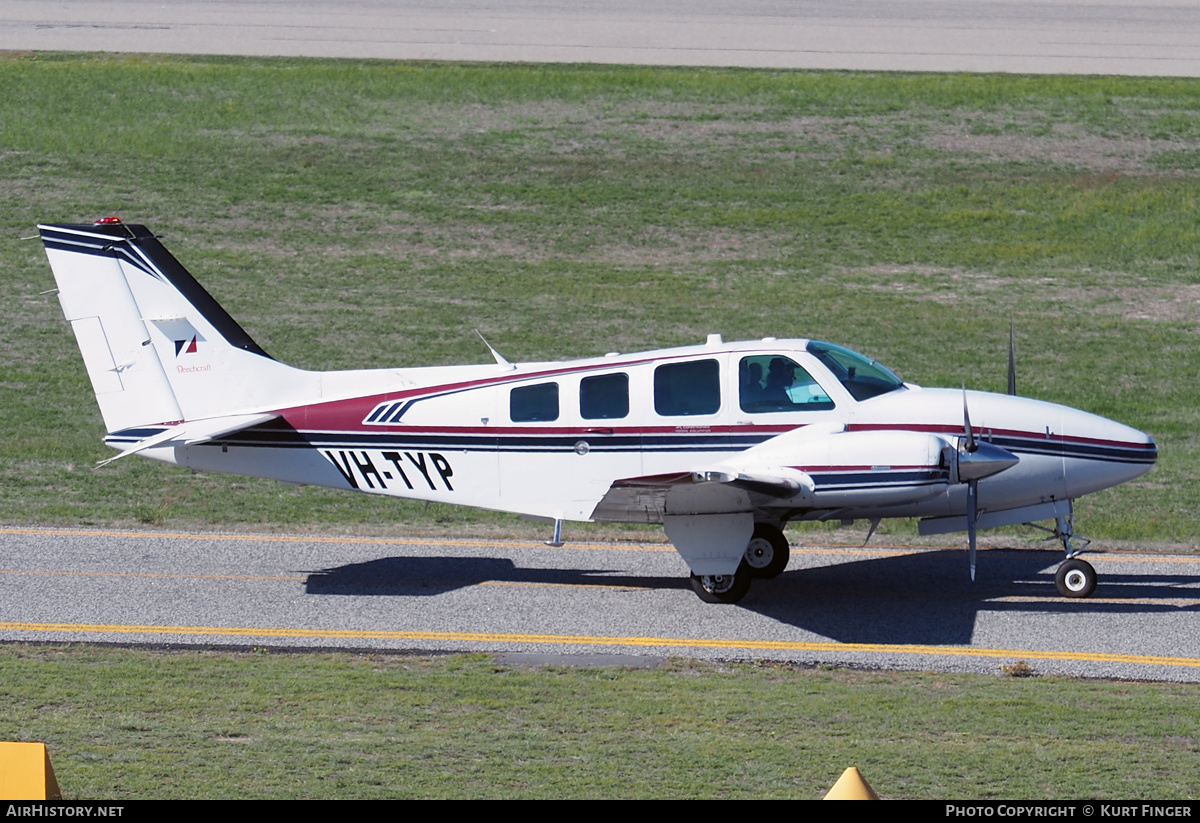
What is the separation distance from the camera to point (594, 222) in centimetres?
2739

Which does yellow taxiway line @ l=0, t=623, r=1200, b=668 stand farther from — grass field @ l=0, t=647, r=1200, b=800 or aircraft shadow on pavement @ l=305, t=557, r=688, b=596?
aircraft shadow on pavement @ l=305, t=557, r=688, b=596

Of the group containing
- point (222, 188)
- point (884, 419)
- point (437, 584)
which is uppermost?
point (222, 188)

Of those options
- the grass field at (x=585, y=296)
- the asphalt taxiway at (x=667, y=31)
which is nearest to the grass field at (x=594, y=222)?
the grass field at (x=585, y=296)

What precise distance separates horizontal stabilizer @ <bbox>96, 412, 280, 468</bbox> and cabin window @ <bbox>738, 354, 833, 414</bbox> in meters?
5.03

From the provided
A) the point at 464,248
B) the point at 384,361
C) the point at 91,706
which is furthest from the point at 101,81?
the point at 91,706

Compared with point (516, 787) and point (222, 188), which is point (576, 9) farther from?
point (516, 787)

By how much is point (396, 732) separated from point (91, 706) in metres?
2.57

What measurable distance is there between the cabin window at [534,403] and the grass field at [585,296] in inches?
115

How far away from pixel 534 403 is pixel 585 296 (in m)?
11.2

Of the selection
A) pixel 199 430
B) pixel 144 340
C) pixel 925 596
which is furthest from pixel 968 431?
pixel 144 340

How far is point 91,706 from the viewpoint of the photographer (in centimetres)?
1045

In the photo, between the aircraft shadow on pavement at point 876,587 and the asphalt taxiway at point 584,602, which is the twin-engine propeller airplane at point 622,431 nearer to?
the aircraft shadow on pavement at point 876,587

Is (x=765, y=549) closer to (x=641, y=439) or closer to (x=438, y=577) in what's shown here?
(x=641, y=439)

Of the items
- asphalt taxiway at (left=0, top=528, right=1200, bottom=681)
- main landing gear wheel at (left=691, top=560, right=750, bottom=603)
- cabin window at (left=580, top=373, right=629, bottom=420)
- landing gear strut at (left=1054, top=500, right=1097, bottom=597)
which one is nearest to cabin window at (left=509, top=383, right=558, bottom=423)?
cabin window at (left=580, top=373, right=629, bottom=420)
